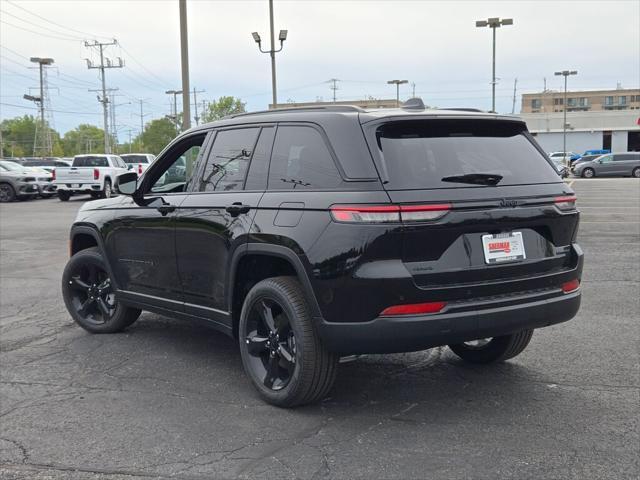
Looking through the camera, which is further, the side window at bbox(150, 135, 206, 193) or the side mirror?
the side mirror

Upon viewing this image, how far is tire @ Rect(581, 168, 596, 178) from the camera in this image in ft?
142

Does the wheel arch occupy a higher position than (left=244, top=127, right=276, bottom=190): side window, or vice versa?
(left=244, top=127, right=276, bottom=190): side window

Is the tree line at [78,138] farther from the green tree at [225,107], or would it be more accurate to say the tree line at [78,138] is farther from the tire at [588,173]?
the tire at [588,173]

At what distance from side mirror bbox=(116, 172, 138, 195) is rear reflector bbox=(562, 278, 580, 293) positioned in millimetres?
3349

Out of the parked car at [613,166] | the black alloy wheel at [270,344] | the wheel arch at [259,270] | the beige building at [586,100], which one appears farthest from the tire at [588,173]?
the beige building at [586,100]

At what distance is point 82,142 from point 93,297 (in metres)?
162

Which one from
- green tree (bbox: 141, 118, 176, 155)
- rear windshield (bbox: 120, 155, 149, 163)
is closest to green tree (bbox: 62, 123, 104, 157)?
green tree (bbox: 141, 118, 176, 155)

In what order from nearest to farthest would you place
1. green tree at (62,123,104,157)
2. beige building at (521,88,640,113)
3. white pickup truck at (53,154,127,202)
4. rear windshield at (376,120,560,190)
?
rear windshield at (376,120,560,190), white pickup truck at (53,154,127,202), beige building at (521,88,640,113), green tree at (62,123,104,157)

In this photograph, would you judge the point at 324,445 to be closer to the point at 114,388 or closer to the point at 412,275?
the point at 412,275

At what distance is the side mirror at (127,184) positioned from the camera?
215 inches

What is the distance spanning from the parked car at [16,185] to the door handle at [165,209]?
978 inches

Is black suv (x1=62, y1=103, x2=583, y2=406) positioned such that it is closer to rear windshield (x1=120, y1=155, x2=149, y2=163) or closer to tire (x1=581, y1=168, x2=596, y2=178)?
rear windshield (x1=120, y1=155, x2=149, y2=163)

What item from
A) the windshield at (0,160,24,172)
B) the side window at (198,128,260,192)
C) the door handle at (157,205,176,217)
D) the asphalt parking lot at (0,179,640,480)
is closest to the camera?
the asphalt parking lot at (0,179,640,480)

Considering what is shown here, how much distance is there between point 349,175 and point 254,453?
1580 mm
